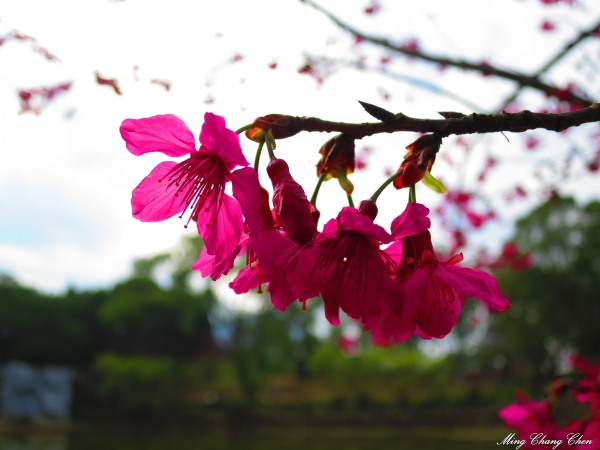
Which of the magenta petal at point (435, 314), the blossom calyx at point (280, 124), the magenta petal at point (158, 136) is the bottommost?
the magenta petal at point (435, 314)

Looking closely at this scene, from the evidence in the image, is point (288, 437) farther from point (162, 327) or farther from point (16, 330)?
point (16, 330)

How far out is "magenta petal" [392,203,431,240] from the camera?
20.0 inches

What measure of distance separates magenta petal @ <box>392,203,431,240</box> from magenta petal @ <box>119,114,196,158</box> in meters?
0.27

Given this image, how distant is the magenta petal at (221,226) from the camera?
542 mm

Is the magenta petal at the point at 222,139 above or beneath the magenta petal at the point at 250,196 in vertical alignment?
above

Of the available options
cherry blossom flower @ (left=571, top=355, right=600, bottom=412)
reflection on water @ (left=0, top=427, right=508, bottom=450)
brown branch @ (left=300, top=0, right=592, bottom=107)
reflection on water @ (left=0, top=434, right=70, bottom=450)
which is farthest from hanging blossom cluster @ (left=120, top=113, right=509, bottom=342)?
reflection on water @ (left=0, top=434, right=70, bottom=450)

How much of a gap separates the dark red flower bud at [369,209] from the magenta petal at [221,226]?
0.15 metres

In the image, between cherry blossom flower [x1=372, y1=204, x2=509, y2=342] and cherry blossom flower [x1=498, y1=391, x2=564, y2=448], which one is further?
cherry blossom flower [x1=498, y1=391, x2=564, y2=448]

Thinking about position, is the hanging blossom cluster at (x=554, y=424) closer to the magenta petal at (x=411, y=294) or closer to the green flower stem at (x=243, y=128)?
the magenta petal at (x=411, y=294)

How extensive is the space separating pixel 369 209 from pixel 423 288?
0.11 metres

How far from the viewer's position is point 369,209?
53cm
